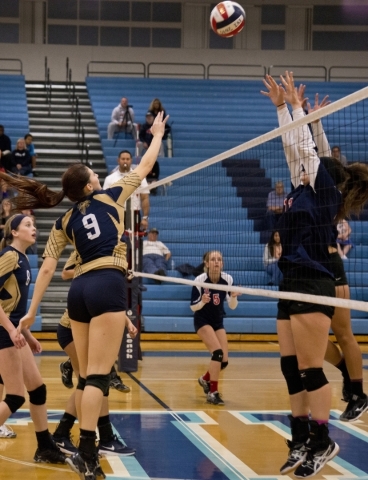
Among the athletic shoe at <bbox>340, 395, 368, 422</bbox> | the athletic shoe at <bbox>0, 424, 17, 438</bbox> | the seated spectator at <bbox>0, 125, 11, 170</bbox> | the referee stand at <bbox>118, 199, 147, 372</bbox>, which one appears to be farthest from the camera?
the seated spectator at <bbox>0, 125, 11, 170</bbox>

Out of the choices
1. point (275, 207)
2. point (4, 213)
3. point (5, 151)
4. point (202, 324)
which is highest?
point (5, 151)

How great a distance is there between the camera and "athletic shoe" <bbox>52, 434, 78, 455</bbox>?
618 centimetres

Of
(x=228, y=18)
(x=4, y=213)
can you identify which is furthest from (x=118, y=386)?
(x=4, y=213)

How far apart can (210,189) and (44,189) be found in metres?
11.0

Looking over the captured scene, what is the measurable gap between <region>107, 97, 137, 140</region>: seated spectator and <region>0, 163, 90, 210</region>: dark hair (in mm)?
13378

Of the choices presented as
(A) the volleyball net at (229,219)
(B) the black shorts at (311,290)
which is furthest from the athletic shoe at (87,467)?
(A) the volleyball net at (229,219)

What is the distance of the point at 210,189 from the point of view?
16.2m

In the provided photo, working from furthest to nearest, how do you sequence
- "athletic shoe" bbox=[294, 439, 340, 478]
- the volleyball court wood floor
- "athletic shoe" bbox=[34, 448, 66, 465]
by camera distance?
1. "athletic shoe" bbox=[34, 448, 66, 465]
2. the volleyball court wood floor
3. "athletic shoe" bbox=[294, 439, 340, 478]

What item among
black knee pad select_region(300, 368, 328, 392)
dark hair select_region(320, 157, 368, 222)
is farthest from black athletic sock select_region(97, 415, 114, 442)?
dark hair select_region(320, 157, 368, 222)

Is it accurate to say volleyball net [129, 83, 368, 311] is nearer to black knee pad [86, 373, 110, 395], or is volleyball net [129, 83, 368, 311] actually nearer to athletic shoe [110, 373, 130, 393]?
athletic shoe [110, 373, 130, 393]

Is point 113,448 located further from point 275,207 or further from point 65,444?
point 275,207

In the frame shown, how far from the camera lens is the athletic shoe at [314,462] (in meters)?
5.03

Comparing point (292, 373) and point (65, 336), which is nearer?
point (292, 373)

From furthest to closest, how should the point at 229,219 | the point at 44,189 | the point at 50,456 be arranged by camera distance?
the point at 229,219
the point at 50,456
the point at 44,189
